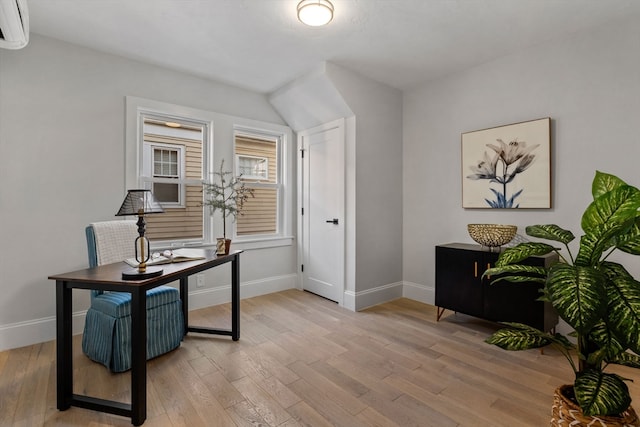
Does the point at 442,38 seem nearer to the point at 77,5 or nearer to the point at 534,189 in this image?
the point at 534,189

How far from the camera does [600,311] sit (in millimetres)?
922

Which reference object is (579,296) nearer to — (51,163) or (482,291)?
(482,291)

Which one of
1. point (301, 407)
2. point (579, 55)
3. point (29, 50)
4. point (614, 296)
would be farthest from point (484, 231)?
point (29, 50)

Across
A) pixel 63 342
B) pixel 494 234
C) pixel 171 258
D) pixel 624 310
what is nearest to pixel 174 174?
pixel 171 258

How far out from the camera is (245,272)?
154 inches

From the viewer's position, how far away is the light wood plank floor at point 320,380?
174 cm

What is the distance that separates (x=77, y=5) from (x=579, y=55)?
4031 millimetres

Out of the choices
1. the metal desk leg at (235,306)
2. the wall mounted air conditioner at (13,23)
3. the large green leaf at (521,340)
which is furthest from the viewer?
the metal desk leg at (235,306)

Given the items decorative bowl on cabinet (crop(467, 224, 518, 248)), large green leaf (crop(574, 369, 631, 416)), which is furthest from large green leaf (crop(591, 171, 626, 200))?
decorative bowl on cabinet (crop(467, 224, 518, 248))

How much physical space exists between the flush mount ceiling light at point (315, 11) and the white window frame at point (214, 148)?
1.77 m

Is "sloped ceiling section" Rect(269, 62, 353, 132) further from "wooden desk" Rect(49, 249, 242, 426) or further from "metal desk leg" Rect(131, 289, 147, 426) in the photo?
"metal desk leg" Rect(131, 289, 147, 426)

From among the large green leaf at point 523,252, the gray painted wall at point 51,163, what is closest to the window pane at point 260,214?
the gray painted wall at point 51,163

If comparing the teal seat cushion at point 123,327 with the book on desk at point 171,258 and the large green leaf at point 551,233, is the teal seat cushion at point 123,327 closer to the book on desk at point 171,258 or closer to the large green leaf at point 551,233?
the book on desk at point 171,258

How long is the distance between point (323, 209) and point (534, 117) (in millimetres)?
2382
